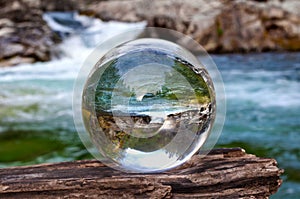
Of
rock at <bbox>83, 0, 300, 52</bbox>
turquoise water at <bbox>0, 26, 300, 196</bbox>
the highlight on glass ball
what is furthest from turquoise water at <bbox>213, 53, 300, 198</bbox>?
the highlight on glass ball

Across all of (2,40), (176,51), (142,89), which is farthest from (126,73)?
(2,40)

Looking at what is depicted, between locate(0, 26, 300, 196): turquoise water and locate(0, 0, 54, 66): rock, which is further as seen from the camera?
locate(0, 0, 54, 66): rock

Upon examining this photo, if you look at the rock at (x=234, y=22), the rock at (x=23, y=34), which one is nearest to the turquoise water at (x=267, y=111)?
the rock at (x=234, y=22)

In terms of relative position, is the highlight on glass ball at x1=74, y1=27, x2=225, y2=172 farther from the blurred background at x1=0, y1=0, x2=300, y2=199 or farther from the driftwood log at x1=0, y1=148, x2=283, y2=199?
the blurred background at x1=0, y1=0, x2=300, y2=199

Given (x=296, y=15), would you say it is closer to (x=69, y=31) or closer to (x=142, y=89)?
(x=69, y=31)

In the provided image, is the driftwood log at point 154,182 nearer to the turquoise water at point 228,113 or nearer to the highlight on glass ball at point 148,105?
the highlight on glass ball at point 148,105

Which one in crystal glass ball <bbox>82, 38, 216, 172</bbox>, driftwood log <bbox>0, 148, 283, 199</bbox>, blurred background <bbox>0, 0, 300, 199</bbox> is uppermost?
blurred background <bbox>0, 0, 300, 199</bbox>

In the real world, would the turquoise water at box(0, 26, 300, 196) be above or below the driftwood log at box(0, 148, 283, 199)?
above

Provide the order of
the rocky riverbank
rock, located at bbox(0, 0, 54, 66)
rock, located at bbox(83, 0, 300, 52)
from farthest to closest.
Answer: rock, located at bbox(83, 0, 300, 52) < the rocky riverbank < rock, located at bbox(0, 0, 54, 66)
